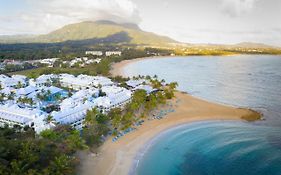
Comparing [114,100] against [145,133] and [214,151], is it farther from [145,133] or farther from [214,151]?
[214,151]

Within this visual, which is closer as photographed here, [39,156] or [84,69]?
[39,156]

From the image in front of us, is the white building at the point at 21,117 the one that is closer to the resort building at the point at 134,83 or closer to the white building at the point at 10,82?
the white building at the point at 10,82

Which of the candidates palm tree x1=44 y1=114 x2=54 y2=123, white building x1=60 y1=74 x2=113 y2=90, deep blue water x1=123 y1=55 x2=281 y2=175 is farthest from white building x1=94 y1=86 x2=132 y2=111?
white building x1=60 y1=74 x2=113 y2=90

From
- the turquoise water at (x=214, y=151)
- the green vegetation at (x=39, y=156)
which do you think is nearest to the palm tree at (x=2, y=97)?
the green vegetation at (x=39, y=156)

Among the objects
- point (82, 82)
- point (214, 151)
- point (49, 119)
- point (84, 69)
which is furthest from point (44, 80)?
point (214, 151)

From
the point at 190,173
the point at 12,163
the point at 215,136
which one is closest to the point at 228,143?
the point at 215,136

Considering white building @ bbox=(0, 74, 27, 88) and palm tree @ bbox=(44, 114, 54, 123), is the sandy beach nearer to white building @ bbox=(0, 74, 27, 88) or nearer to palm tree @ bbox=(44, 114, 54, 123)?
palm tree @ bbox=(44, 114, 54, 123)
